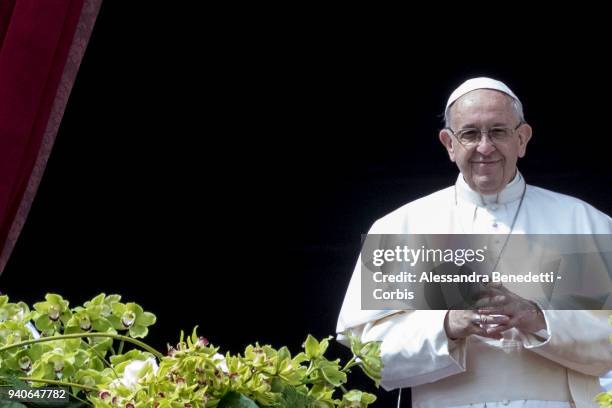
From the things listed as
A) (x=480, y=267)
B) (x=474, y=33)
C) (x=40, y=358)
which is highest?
(x=474, y=33)

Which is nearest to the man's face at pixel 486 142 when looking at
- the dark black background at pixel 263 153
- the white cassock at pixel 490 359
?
the white cassock at pixel 490 359

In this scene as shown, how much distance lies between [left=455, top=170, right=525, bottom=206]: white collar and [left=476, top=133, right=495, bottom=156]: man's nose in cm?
25

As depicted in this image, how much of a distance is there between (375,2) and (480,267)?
209cm

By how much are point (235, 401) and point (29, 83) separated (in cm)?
237

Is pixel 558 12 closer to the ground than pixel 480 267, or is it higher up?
higher up

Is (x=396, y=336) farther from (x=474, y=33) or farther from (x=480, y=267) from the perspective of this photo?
(x=474, y=33)

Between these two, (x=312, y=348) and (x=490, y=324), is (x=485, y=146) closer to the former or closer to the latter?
(x=490, y=324)

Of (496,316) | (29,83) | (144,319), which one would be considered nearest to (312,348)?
(144,319)

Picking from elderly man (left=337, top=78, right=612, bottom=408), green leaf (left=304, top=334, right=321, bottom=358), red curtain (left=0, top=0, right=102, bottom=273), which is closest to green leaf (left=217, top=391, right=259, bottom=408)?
green leaf (left=304, top=334, right=321, bottom=358)

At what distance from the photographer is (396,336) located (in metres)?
3.80

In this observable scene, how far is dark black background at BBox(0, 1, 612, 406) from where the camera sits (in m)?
5.65

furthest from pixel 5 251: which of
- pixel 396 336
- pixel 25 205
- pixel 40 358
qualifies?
pixel 40 358

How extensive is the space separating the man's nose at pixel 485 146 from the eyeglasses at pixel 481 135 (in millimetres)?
10

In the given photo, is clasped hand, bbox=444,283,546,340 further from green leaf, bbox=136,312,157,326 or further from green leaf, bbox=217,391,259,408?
green leaf, bbox=217,391,259,408
